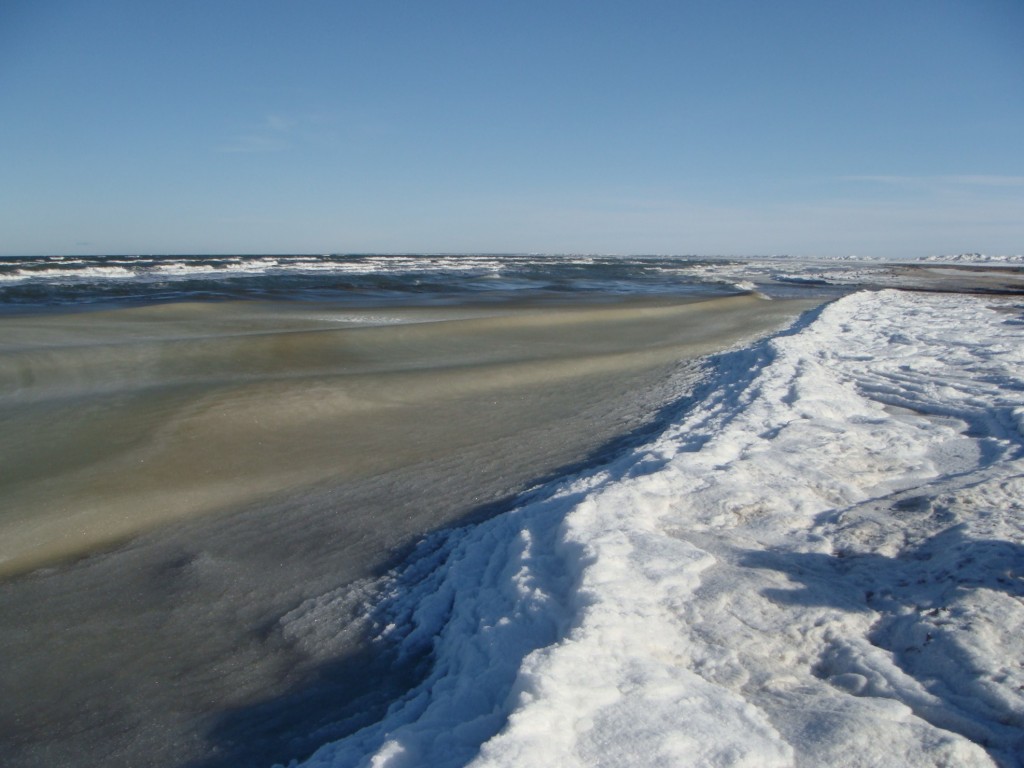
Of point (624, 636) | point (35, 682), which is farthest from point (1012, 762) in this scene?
point (35, 682)

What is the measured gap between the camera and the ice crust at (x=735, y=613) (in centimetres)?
257

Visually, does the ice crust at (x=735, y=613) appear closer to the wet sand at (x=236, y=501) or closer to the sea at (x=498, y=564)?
the sea at (x=498, y=564)

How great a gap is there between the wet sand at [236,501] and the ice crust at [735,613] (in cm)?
53

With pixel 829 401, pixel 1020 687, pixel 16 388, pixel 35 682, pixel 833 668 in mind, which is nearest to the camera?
pixel 1020 687

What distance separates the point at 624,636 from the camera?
124 inches

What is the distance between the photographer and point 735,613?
3.44m

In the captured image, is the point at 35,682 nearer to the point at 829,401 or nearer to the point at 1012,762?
the point at 1012,762

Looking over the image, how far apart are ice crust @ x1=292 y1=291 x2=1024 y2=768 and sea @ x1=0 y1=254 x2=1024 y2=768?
0.02 metres

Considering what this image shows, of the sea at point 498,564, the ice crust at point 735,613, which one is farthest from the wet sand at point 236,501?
the ice crust at point 735,613

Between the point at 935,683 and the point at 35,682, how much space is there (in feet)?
14.6

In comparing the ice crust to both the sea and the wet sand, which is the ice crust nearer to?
the sea

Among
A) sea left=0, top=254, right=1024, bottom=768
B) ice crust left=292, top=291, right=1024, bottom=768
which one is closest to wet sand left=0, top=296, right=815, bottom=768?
sea left=0, top=254, right=1024, bottom=768

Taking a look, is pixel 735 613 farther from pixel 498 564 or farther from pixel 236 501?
pixel 236 501

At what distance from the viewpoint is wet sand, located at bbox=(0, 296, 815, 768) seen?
3459 mm
